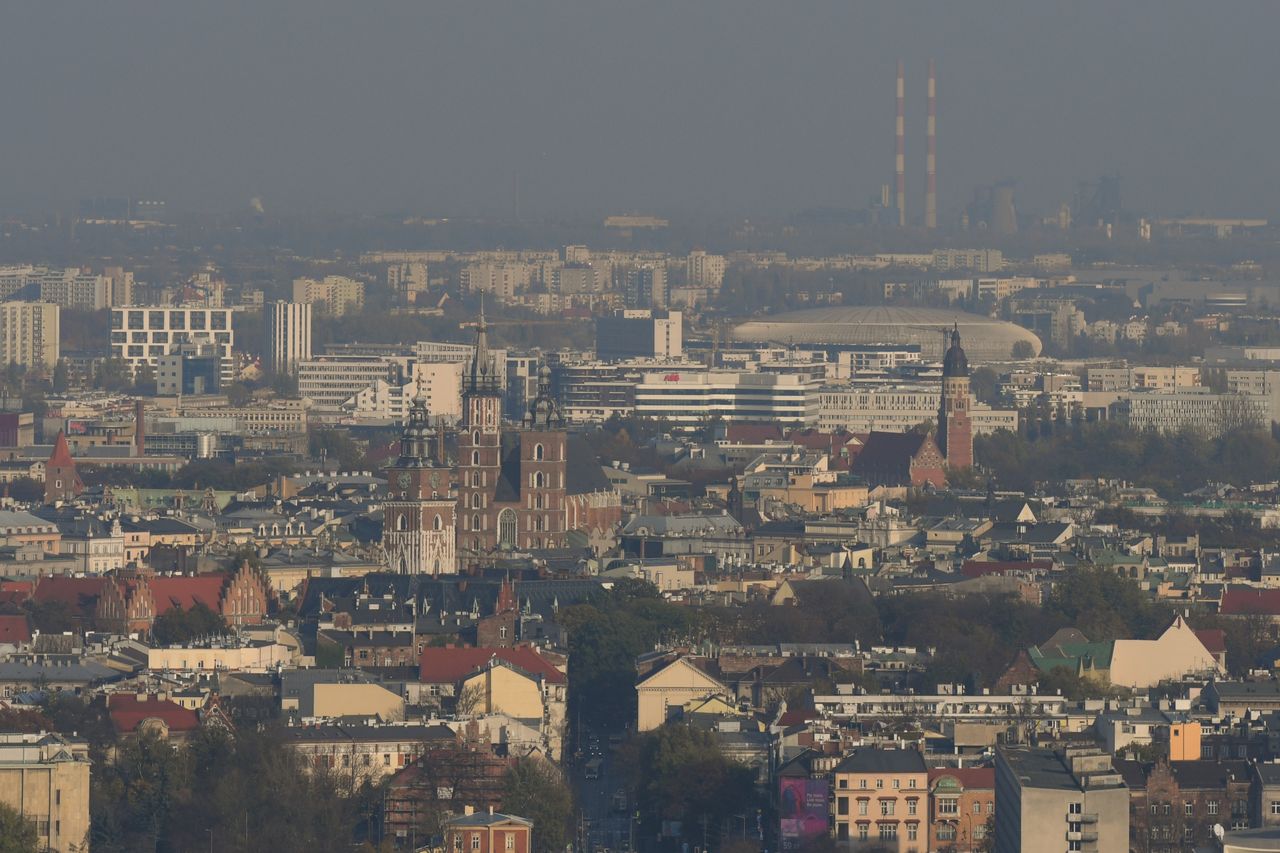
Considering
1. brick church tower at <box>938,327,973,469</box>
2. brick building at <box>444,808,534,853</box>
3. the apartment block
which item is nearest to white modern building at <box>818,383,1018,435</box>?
brick church tower at <box>938,327,973,469</box>

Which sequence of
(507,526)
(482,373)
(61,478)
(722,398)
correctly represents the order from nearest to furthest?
1. (507,526)
2. (482,373)
3. (61,478)
4. (722,398)

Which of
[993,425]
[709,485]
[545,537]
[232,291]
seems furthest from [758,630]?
[232,291]

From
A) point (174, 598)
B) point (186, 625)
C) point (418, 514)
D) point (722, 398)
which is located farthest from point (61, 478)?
point (722, 398)

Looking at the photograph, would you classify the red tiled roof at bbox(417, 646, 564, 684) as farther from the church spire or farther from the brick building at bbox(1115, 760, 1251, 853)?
the church spire

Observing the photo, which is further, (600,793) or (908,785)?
(600,793)

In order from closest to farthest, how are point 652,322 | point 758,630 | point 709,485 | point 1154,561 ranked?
1. point 758,630
2. point 1154,561
3. point 709,485
4. point 652,322

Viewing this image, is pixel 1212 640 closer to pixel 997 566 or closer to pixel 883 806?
pixel 997 566

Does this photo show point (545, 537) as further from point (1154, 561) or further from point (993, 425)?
point (993, 425)
